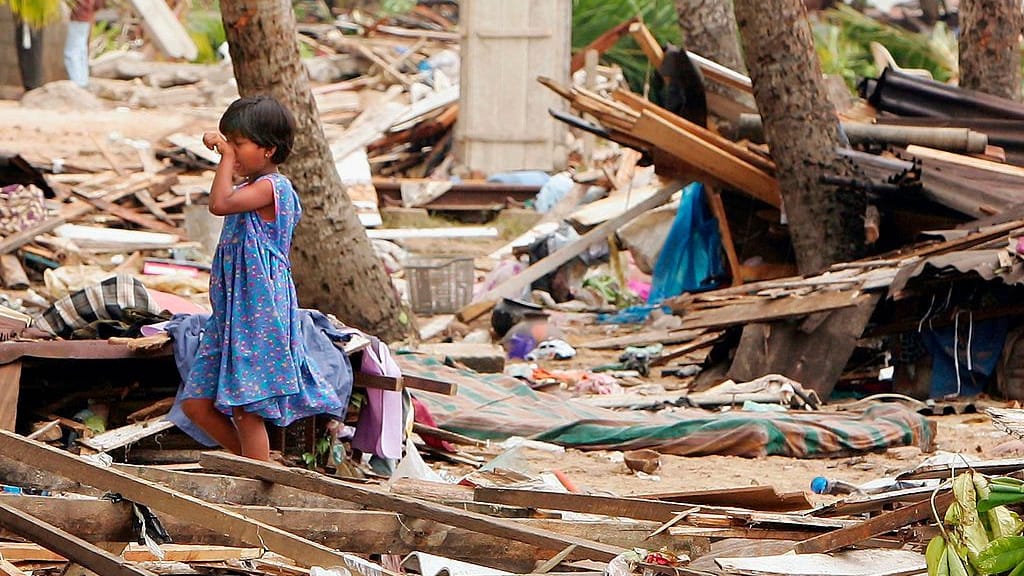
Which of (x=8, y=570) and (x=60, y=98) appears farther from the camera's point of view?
(x=60, y=98)

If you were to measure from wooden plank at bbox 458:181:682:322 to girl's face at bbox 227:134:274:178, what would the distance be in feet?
18.9

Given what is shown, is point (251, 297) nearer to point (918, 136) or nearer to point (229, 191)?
point (229, 191)

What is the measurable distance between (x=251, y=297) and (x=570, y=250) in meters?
6.57

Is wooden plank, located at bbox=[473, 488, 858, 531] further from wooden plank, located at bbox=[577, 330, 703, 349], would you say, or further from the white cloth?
the white cloth

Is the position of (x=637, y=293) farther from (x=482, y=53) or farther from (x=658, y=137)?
(x=482, y=53)

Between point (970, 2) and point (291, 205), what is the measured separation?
8091 millimetres

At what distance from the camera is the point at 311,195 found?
8445 mm

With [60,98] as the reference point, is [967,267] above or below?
above

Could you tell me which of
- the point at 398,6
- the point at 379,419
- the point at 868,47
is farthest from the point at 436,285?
the point at 398,6

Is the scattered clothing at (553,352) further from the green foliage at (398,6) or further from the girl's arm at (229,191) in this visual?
the green foliage at (398,6)

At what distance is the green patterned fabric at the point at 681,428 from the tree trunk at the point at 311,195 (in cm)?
130

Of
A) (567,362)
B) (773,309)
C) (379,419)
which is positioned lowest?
(567,362)

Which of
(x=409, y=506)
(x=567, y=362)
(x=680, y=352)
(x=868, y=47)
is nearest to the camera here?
(x=409, y=506)

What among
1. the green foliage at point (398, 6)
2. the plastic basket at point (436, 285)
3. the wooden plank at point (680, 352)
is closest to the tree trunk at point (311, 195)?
the wooden plank at point (680, 352)
